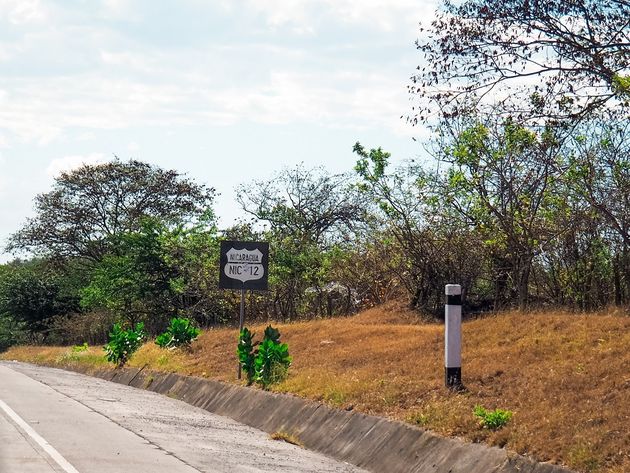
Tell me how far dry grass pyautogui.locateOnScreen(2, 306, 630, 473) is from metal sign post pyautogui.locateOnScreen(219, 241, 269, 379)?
61.8 inches

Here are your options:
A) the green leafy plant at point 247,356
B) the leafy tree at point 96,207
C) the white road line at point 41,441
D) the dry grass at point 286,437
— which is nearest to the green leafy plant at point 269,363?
the green leafy plant at point 247,356

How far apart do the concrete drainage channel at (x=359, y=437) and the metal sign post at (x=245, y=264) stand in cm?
222

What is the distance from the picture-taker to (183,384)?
2019 centimetres

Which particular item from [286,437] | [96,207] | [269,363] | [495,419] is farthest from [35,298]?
[495,419]

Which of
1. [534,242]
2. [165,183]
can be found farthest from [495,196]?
[165,183]

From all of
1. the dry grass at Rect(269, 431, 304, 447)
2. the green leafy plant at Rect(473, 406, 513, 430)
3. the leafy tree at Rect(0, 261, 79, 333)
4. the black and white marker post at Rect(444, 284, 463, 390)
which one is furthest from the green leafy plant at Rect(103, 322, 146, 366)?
the leafy tree at Rect(0, 261, 79, 333)

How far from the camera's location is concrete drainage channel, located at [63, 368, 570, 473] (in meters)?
9.54

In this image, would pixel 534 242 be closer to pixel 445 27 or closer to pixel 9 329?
pixel 445 27

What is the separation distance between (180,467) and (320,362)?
7.71 m

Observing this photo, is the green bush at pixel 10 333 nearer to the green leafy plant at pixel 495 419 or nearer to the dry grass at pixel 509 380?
the dry grass at pixel 509 380

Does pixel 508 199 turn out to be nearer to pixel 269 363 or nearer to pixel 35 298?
pixel 269 363

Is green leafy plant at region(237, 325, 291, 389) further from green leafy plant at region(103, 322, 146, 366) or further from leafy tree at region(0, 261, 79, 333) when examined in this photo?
leafy tree at region(0, 261, 79, 333)

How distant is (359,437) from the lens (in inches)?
466

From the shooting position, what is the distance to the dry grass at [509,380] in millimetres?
9234
